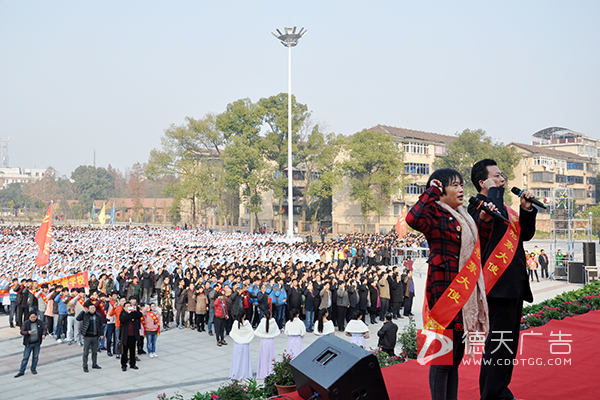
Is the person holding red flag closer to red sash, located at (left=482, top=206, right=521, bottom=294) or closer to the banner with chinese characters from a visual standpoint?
red sash, located at (left=482, top=206, right=521, bottom=294)

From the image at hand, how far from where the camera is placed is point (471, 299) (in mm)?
2947

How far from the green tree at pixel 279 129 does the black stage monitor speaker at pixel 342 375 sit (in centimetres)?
4171

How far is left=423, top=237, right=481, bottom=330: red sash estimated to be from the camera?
292 cm

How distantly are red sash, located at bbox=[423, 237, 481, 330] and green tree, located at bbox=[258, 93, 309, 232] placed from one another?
139 feet

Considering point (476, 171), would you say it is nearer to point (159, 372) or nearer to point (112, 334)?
point (159, 372)

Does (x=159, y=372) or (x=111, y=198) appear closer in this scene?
(x=159, y=372)

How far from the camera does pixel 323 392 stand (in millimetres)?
3346

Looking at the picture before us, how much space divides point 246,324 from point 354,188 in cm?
3540

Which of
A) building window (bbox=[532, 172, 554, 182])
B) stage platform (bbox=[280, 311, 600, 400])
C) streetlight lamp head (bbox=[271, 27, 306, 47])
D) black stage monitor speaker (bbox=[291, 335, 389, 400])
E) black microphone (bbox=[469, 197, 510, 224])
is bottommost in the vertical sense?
stage platform (bbox=[280, 311, 600, 400])

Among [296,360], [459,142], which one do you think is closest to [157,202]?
[459,142]

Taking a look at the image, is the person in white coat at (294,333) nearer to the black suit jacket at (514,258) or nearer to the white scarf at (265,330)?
the white scarf at (265,330)

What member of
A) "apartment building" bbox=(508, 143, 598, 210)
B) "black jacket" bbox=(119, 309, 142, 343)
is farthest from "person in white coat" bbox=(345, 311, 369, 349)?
"apartment building" bbox=(508, 143, 598, 210)

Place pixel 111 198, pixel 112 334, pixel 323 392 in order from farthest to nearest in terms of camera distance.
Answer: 1. pixel 111 198
2. pixel 112 334
3. pixel 323 392

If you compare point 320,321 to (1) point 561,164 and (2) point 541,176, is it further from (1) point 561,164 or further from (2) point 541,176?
(1) point 561,164
